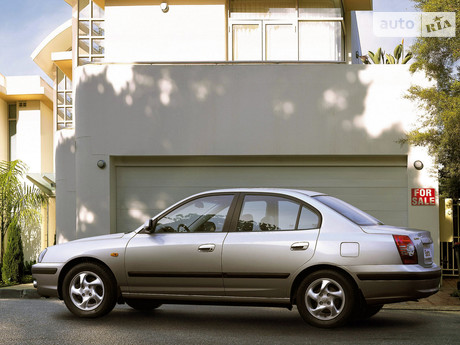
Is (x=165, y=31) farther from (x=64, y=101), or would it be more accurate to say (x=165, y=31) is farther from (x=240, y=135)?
(x=64, y=101)

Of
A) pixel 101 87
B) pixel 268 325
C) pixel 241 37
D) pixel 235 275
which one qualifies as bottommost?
pixel 268 325

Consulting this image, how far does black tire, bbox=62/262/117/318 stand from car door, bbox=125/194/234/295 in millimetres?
300

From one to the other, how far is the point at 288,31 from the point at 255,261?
9173 millimetres

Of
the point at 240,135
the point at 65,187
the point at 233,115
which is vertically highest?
the point at 233,115

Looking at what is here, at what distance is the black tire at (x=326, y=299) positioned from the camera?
7.62m

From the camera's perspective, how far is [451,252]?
1490cm

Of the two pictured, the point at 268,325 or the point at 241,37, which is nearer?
the point at 268,325

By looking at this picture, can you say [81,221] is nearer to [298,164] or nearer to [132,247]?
[298,164]

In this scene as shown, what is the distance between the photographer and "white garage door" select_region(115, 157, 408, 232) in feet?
45.2

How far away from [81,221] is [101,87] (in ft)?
9.15

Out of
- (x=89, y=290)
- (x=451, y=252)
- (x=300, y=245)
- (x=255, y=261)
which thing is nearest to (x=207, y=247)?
(x=255, y=261)

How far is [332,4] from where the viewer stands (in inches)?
635

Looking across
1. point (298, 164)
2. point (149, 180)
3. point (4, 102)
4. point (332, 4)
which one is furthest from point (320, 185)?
point (4, 102)

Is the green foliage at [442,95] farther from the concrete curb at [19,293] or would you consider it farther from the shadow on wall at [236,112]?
the concrete curb at [19,293]
